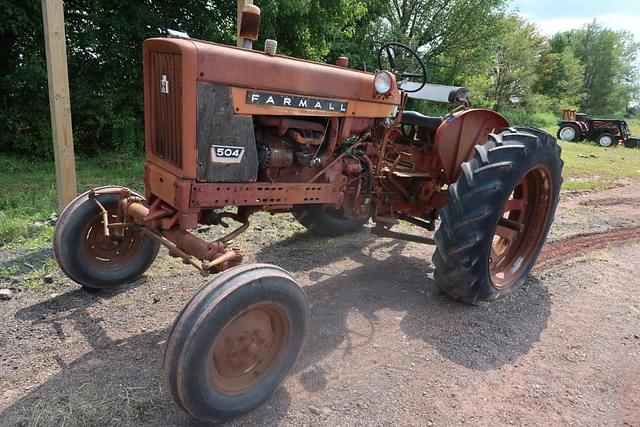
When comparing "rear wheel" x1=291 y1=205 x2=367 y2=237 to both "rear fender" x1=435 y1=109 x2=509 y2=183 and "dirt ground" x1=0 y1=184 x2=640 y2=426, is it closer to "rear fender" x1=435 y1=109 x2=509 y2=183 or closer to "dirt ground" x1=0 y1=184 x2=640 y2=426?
"dirt ground" x1=0 y1=184 x2=640 y2=426

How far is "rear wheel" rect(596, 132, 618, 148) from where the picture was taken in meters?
18.1

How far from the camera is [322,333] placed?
10.4 feet

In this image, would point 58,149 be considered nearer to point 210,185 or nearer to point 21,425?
point 210,185

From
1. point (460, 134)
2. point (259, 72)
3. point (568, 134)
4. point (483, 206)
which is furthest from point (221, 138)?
point (568, 134)

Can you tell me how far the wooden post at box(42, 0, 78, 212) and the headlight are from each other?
274 centimetres

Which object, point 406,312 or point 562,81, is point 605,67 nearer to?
point 562,81

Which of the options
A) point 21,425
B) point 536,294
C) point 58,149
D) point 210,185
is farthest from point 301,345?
point 58,149

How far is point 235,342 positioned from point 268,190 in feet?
3.41

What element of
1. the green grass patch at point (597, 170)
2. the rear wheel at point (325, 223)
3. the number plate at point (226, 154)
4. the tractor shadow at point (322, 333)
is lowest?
the tractor shadow at point (322, 333)

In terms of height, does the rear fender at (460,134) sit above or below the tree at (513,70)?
below

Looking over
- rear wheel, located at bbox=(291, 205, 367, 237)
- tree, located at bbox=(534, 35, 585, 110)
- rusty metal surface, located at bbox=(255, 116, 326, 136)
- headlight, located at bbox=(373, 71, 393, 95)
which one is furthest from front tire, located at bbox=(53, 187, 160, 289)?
tree, located at bbox=(534, 35, 585, 110)

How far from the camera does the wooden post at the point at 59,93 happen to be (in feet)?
13.3

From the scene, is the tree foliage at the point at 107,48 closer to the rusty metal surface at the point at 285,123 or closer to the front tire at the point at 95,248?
the rusty metal surface at the point at 285,123

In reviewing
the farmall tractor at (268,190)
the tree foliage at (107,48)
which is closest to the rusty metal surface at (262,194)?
the farmall tractor at (268,190)
